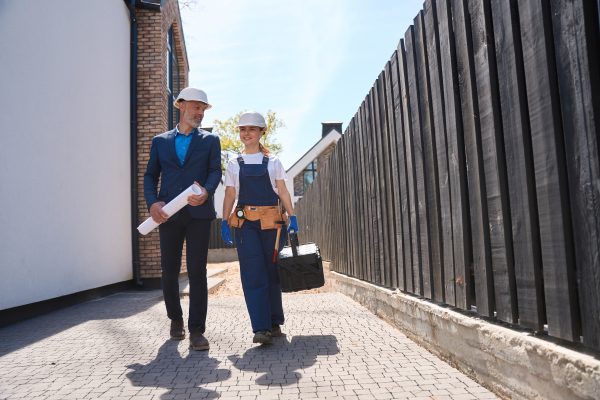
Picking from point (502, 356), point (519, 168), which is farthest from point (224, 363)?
point (519, 168)

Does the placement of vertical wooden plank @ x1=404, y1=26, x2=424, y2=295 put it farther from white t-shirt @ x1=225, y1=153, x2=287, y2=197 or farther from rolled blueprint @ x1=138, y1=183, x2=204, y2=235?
rolled blueprint @ x1=138, y1=183, x2=204, y2=235

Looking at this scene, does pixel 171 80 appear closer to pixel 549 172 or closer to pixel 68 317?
pixel 68 317

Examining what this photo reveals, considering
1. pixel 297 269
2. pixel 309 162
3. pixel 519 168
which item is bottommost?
pixel 297 269

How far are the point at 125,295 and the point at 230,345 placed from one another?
4.54m

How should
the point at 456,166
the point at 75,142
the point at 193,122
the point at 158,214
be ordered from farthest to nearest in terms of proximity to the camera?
the point at 75,142 → the point at 193,122 → the point at 158,214 → the point at 456,166

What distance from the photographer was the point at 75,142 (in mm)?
6586

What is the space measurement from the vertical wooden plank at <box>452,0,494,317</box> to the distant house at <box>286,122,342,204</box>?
82.4ft

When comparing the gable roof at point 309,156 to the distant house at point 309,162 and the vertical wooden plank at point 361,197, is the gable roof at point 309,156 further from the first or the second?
the vertical wooden plank at point 361,197

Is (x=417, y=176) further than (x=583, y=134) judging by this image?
Yes

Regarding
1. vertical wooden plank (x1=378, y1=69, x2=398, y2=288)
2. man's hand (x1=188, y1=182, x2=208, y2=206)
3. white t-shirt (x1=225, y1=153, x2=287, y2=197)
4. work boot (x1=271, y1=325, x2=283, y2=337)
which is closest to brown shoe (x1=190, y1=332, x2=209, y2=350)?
work boot (x1=271, y1=325, x2=283, y2=337)

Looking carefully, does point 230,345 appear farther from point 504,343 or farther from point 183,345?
point 504,343

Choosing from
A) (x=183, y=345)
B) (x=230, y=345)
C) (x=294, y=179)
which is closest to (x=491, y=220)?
(x=230, y=345)

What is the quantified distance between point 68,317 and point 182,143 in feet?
8.44

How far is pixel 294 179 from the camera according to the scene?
2909 centimetres
